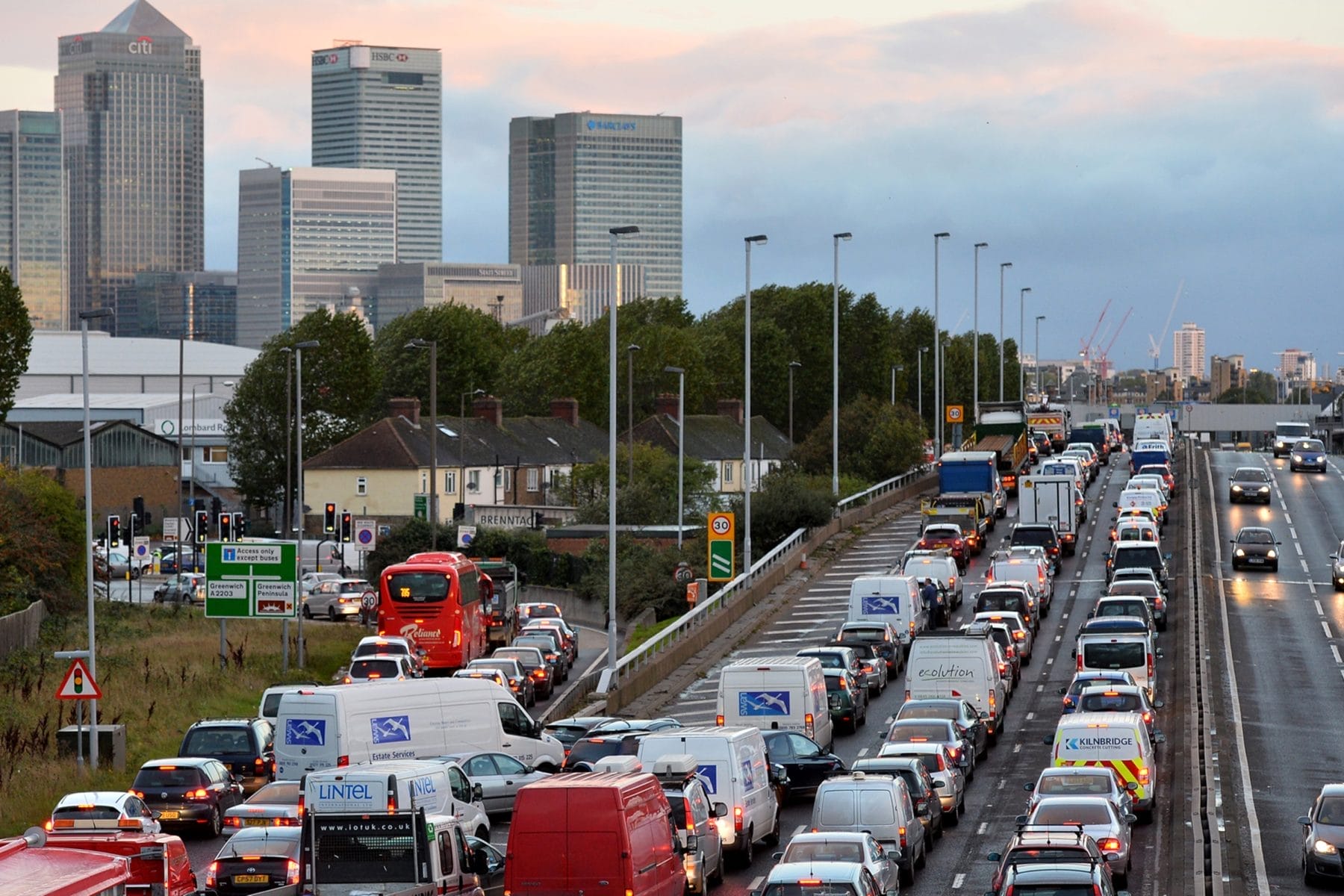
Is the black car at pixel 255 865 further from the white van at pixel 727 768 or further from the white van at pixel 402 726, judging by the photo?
the white van at pixel 402 726

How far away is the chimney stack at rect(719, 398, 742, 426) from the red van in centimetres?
11322

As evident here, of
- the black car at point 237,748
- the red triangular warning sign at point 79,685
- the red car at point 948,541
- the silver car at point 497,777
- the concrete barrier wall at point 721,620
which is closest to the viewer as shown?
the silver car at point 497,777

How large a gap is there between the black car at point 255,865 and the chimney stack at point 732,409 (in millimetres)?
110709

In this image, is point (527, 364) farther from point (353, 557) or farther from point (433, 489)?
point (433, 489)

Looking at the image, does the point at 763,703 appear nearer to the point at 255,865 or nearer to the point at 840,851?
the point at 255,865

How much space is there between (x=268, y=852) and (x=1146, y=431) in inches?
3421

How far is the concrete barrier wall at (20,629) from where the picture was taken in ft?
176

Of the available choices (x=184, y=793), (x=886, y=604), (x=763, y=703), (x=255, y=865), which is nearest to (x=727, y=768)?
(x=255, y=865)

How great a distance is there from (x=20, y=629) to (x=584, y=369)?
3821 inches

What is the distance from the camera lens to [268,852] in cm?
2442

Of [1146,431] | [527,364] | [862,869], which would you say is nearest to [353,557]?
[1146,431]

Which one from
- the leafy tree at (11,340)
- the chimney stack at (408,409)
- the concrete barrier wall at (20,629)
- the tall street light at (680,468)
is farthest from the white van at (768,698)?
the chimney stack at (408,409)

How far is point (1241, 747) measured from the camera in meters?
37.5

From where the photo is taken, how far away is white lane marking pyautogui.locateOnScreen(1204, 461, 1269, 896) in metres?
27.0
